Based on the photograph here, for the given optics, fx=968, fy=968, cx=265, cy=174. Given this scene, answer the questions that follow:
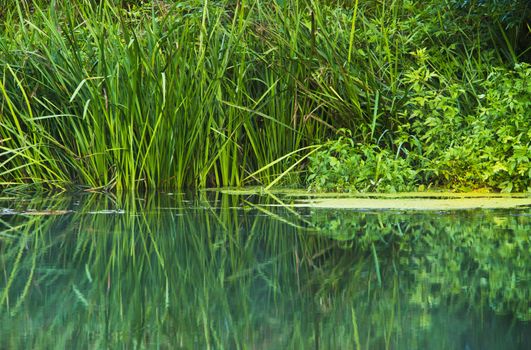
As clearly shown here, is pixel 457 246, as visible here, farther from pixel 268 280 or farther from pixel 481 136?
pixel 481 136

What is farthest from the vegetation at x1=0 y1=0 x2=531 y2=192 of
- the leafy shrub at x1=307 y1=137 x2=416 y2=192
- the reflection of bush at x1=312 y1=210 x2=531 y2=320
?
the reflection of bush at x1=312 y1=210 x2=531 y2=320

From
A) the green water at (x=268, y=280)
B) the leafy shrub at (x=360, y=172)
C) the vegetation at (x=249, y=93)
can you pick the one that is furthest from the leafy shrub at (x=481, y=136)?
the green water at (x=268, y=280)

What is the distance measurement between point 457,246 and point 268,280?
940 millimetres

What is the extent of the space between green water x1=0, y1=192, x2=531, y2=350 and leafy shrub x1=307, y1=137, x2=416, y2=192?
1.01 metres

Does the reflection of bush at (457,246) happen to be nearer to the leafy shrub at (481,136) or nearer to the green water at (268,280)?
the green water at (268,280)

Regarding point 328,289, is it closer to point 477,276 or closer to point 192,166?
point 477,276

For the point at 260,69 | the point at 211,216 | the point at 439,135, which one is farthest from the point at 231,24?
the point at 211,216

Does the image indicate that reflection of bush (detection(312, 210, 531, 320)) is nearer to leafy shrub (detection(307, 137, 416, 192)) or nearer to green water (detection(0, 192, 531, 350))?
green water (detection(0, 192, 531, 350))

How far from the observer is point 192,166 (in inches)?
266

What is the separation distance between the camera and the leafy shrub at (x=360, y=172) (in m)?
5.84

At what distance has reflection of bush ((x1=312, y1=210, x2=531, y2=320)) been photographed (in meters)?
2.64

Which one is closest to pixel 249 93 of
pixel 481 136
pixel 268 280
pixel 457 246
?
pixel 481 136

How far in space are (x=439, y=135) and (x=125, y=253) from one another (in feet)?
10.2

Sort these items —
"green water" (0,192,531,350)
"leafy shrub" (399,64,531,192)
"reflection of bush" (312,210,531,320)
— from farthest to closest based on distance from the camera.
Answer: "leafy shrub" (399,64,531,192)
"reflection of bush" (312,210,531,320)
"green water" (0,192,531,350)
